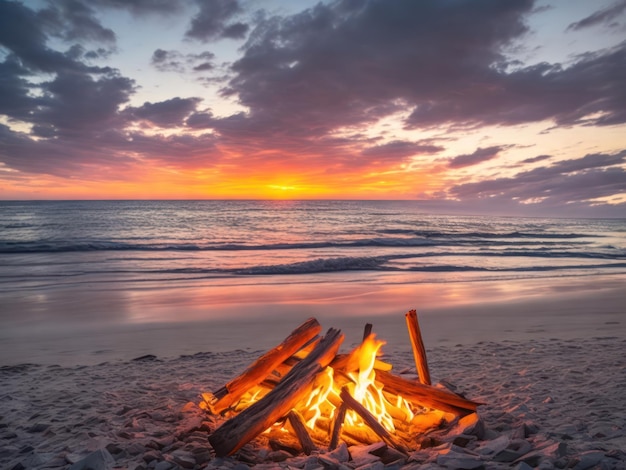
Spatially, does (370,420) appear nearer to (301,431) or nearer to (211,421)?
(301,431)

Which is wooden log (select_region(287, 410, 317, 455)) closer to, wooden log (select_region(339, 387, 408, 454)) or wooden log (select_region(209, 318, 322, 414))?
wooden log (select_region(339, 387, 408, 454))

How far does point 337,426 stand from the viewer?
3.47 metres

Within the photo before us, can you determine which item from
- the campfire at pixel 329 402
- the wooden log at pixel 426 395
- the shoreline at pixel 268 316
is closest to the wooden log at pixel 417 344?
the campfire at pixel 329 402

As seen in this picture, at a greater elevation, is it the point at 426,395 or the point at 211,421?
the point at 426,395

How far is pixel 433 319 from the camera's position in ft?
29.5

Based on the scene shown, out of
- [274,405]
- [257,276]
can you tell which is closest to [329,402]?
[274,405]

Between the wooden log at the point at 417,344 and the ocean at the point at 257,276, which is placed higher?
the wooden log at the point at 417,344

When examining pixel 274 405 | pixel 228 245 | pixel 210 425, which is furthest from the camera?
pixel 228 245

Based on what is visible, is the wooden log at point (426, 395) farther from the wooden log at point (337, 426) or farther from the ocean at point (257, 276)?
the ocean at point (257, 276)

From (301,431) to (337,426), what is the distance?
0.93 feet

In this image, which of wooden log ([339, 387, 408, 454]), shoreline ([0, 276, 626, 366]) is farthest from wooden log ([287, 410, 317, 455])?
shoreline ([0, 276, 626, 366])

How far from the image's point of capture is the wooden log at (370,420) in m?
3.30

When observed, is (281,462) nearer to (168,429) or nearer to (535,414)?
(168,429)

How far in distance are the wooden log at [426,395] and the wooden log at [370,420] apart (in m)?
0.43
